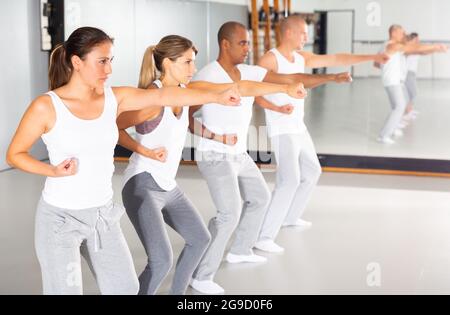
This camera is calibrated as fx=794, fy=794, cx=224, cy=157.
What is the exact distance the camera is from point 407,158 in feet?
27.7

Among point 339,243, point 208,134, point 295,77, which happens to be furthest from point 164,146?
point 339,243

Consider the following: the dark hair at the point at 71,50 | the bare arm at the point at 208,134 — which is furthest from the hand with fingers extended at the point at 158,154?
the bare arm at the point at 208,134

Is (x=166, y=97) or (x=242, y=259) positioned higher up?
(x=166, y=97)

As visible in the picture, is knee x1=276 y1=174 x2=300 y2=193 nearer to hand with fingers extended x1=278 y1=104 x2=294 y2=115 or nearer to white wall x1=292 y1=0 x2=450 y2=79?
hand with fingers extended x1=278 y1=104 x2=294 y2=115

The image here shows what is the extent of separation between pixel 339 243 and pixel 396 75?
3.39 meters

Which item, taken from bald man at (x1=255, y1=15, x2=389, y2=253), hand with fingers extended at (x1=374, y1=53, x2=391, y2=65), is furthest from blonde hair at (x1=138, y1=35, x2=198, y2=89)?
hand with fingers extended at (x1=374, y1=53, x2=391, y2=65)

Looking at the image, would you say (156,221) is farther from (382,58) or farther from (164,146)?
(382,58)

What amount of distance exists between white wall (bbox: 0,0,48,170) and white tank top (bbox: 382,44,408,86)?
3.84 metres

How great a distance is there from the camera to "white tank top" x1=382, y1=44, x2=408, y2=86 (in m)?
8.44

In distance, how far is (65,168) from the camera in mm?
2906

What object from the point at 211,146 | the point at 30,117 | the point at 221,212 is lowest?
the point at 221,212

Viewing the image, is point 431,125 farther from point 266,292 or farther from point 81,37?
point 81,37
